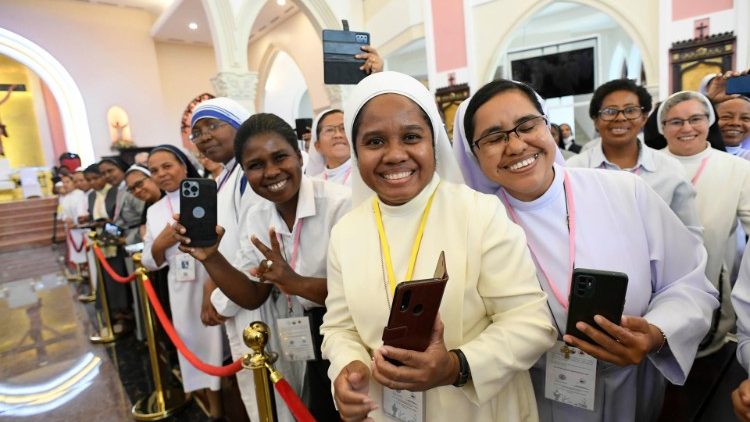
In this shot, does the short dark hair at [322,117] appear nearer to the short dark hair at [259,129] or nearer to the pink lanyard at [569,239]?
the short dark hair at [259,129]

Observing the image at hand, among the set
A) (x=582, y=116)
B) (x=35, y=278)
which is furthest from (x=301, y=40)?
(x=582, y=116)

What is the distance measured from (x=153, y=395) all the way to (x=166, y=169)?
1893 mm

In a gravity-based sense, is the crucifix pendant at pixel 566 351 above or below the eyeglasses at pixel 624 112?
below

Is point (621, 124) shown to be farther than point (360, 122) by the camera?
Yes

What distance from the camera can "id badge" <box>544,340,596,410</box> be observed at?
1.35 m

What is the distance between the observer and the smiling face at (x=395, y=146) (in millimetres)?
1292

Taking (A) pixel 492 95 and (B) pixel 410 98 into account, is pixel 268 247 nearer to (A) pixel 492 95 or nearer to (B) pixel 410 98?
(B) pixel 410 98

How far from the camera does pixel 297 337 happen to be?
6.01ft

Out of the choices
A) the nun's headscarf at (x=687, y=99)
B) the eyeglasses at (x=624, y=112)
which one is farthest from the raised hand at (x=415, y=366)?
the nun's headscarf at (x=687, y=99)

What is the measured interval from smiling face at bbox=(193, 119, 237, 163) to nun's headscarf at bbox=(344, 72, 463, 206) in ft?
4.15

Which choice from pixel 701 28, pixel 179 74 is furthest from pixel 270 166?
pixel 179 74

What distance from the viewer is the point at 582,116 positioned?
16.8 metres

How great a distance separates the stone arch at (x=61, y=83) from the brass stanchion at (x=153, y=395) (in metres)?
13.9

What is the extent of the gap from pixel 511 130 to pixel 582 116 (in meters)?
17.6
